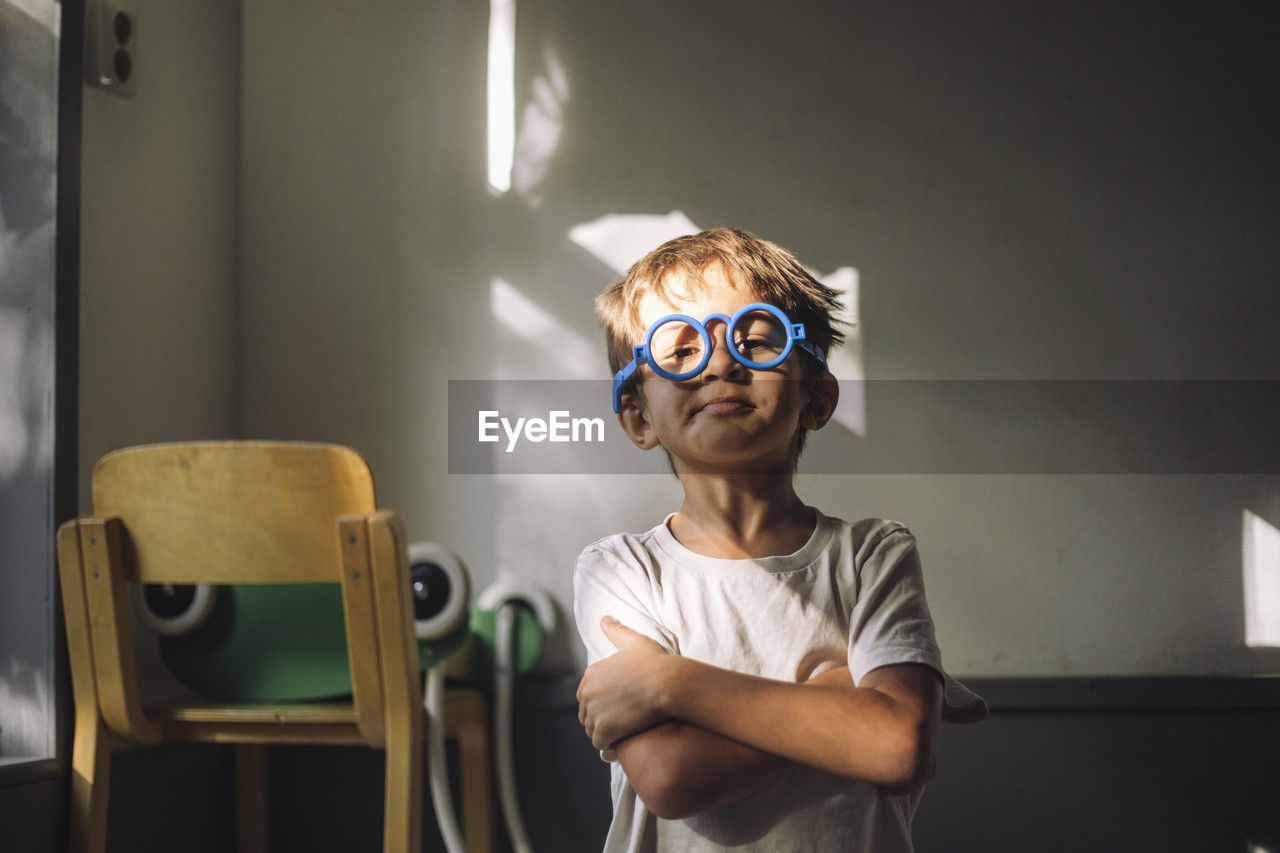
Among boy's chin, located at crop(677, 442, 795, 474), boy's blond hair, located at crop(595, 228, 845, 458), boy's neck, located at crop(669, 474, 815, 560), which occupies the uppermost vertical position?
boy's blond hair, located at crop(595, 228, 845, 458)

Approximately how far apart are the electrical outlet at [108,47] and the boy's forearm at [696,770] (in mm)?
1088

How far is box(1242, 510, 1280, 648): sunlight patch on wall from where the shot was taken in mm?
1209

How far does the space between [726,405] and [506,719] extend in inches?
28.8

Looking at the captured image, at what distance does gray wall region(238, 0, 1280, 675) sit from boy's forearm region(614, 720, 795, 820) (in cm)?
64

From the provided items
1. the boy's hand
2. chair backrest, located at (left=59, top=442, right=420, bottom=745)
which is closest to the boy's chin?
the boy's hand

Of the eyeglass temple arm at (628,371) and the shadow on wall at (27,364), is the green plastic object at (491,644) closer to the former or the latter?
the shadow on wall at (27,364)

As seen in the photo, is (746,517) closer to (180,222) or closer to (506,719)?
(506,719)

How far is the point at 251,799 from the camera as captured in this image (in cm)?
133

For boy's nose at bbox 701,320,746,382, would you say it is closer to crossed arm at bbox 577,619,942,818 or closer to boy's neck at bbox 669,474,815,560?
boy's neck at bbox 669,474,815,560

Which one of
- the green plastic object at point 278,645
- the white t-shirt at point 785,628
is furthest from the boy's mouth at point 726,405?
the green plastic object at point 278,645

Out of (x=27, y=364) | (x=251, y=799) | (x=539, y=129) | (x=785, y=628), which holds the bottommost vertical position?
(x=251, y=799)

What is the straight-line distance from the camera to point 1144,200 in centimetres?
123

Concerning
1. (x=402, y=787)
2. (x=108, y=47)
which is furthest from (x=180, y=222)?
(x=402, y=787)

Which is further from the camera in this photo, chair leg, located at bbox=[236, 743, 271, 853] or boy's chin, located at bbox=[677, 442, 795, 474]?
chair leg, located at bbox=[236, 743, 271, 853]
